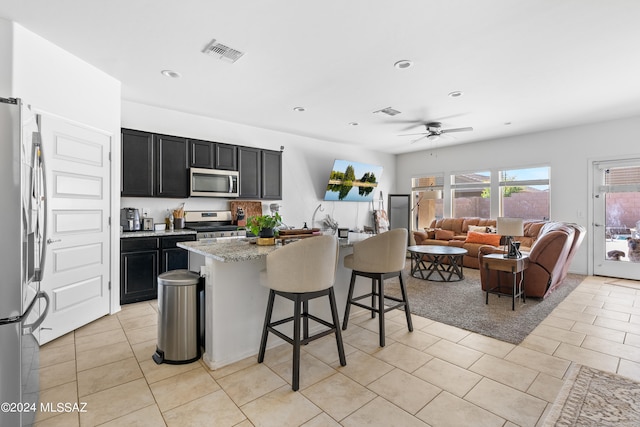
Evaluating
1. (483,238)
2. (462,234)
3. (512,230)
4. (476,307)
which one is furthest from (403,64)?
(462,234)

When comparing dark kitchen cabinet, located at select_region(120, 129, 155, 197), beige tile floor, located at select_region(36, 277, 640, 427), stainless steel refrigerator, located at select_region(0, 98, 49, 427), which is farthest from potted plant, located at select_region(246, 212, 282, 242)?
dark kitchen cabinet, located at select_region(120, 129, 155, 197)

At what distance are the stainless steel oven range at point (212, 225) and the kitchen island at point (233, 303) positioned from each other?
6.58 ft

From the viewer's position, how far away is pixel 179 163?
4531 mm

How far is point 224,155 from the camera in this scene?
5.03m

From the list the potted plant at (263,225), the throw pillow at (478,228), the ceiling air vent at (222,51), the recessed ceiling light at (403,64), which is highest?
the recessed ceiling light at (403,64)

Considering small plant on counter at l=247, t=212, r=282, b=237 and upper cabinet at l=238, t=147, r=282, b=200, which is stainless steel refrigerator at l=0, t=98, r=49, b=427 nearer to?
small plant on counter at l=247, t=212, r=282, b=237

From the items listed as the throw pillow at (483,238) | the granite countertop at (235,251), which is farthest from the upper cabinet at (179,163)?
the throw pillow at (483,238)

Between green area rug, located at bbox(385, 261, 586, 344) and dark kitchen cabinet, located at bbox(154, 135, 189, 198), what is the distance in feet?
11.2

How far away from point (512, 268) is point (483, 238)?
271cm

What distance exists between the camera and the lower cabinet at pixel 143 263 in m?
3.82

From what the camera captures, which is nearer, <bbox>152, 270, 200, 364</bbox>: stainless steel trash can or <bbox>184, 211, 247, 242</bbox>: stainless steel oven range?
<bbox>152, 270, 200, 364</bbox>: stainless steel trash can

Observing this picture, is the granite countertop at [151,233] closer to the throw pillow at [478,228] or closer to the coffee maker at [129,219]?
the coffee maker at [129,219]

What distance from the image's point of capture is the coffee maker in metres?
4.18

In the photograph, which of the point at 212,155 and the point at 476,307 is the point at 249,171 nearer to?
the point at 212,155
